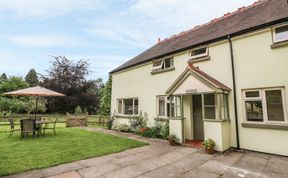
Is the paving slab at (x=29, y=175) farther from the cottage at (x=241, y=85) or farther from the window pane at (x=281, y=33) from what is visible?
the window pane at (x=281, y=33)

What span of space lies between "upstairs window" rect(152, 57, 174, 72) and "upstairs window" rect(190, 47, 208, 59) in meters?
1.44

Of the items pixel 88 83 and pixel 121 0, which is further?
pixel 88 83

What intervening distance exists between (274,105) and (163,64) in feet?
20.2

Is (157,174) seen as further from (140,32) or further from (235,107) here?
(140,32)

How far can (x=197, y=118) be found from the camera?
27.8ft

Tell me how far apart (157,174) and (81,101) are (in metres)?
24.7

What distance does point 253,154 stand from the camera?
5.97 metres

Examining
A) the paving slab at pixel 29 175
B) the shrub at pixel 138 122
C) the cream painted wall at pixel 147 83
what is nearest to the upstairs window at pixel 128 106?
the cream painted wall at pixel 147 83

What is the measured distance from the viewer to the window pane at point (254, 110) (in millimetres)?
6355

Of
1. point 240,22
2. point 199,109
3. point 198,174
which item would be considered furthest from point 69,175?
point 240,22

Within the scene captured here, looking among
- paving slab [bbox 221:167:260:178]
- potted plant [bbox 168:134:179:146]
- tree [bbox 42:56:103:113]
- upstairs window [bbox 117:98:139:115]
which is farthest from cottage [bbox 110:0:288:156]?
tree [bbox 42:56:103:113]

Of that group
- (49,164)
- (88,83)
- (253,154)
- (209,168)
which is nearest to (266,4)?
(253,154)

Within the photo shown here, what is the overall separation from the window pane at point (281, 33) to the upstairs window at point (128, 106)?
28.4ft

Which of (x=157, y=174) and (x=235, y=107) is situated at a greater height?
(x=235, y=107)
